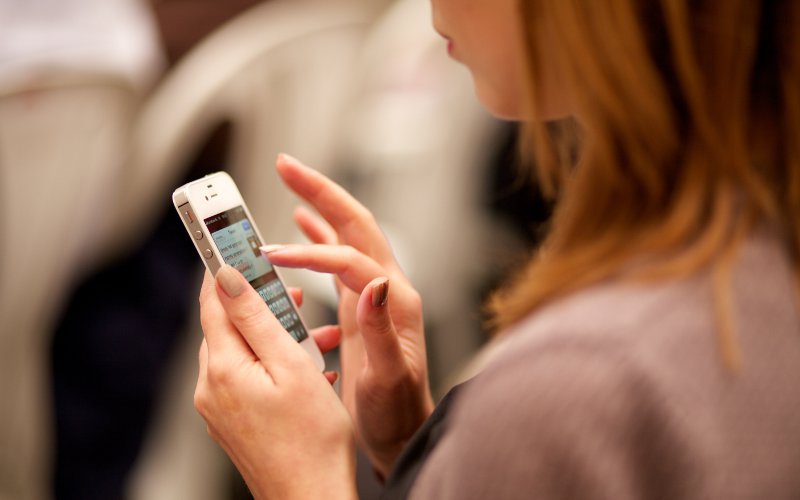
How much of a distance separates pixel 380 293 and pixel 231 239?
0.09 m

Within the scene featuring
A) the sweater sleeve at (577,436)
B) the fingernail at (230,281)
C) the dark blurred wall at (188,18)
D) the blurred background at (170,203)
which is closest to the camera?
the sweater sleeve at (577,436)

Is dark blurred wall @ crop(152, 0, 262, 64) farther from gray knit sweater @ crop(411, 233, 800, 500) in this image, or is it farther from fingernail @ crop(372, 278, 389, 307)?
gray knit sweater @ crop(411, 233, 800, 500)

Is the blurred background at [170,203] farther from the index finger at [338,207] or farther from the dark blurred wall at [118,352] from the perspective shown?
the index finger at [338,207]

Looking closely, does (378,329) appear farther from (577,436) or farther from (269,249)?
(577,436)

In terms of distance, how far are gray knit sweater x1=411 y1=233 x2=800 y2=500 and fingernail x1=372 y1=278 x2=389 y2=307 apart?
115 millimetres

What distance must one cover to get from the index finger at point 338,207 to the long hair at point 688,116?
185 millimetres

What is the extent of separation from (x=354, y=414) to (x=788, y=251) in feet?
1.10

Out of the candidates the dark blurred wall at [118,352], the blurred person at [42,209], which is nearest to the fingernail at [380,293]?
the dark blurred wall at [118,352]

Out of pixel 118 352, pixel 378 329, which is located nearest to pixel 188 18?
pixel 118 352

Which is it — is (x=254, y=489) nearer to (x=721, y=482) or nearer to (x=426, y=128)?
(x=721, y=482)

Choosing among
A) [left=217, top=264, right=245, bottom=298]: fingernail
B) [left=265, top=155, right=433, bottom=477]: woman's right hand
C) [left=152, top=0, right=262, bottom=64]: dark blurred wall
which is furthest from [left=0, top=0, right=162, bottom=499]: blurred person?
[left=217, top=264, right=245, bottom=298]: fingernail

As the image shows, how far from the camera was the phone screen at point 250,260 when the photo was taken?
0.49m

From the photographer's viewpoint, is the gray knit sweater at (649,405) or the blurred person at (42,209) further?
the blurred person at (42,209)

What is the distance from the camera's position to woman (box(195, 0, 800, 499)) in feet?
1.21
